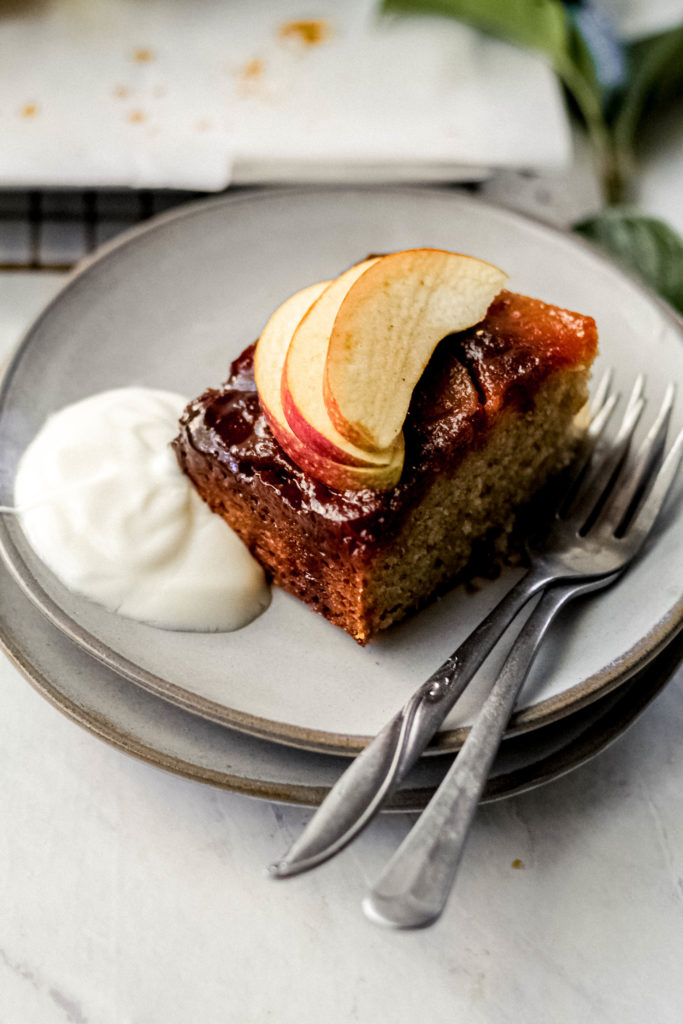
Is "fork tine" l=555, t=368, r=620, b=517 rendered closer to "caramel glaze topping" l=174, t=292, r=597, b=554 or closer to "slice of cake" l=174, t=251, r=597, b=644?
"slice of cake" l=174, t=251, r=597, b=644

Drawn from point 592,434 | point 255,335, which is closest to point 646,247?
point 592,434

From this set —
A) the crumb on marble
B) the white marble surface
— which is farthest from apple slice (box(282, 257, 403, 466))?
the crumb on marble

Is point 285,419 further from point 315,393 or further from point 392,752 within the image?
point 392,752

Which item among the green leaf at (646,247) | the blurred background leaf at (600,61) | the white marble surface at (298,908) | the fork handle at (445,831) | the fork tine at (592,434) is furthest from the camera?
the blurred background leaf at (600,61)

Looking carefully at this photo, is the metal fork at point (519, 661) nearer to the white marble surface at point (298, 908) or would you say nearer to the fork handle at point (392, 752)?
the fork handle at point (392, 752)

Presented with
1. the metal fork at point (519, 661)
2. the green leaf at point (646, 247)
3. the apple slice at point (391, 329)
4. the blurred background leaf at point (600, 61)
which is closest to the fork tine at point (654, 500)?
the metal fork at point (519, 661)

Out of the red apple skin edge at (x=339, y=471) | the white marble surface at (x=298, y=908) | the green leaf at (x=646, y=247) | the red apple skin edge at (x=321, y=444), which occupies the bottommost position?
the white marble surface at (x=298, y=908)
